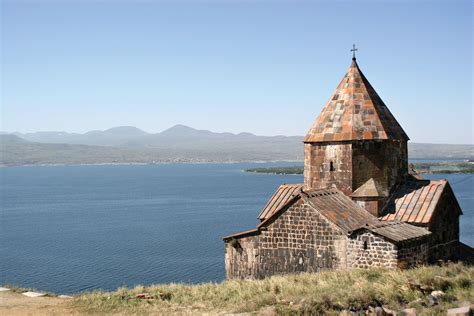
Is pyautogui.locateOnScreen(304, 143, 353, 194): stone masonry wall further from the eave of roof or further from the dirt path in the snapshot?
the dirt path

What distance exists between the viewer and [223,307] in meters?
9.33

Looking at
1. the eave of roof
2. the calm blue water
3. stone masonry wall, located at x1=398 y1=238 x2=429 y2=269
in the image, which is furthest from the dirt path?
the calm blue water

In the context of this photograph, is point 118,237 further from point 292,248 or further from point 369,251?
point 369,251

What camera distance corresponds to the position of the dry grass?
859 cm

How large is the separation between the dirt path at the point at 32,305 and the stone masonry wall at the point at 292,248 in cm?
474

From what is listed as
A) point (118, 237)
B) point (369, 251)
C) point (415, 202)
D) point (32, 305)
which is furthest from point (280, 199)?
point (118, 237)

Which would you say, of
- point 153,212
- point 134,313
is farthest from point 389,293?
point 153,212

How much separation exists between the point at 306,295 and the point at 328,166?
5.47 metres

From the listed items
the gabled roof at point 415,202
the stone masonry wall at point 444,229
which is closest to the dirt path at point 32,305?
the gabled roof at point 415,202

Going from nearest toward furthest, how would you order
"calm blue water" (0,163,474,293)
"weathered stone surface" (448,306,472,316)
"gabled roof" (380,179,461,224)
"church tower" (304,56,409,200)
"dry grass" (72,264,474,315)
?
"weathered stone surface" (448,306,472,316)
"dry grass" (72,264,474,315)
"gabled roof" (380,179,461,224)
"church tower" (304,56,409,200)
"calm blue water" (0,163,474,293)

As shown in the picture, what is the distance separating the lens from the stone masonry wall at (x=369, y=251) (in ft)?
38.1

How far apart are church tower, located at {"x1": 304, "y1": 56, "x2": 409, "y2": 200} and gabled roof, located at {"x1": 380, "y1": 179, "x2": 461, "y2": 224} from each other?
31 centimetres

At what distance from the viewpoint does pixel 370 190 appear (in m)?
13.7

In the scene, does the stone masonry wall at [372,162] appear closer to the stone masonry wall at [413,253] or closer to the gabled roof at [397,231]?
the gabled roof at [397,231]
